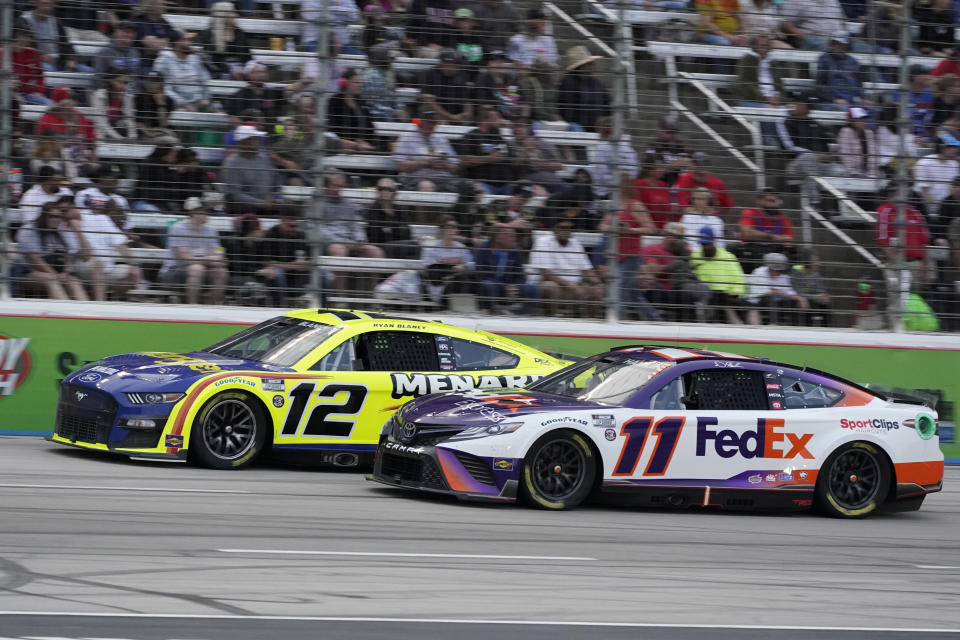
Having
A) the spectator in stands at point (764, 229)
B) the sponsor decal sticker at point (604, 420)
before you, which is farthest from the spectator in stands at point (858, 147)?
the sponsor decal sticker at point (604, 420)

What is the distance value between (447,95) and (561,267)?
2112mm

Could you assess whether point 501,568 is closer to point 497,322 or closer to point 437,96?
point 497,322

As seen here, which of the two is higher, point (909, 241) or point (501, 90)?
point (501, 90)

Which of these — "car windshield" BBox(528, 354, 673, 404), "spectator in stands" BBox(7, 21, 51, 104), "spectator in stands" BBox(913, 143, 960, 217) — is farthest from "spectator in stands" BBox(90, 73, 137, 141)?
"spectator in stands" BBox(913, 143, 960, 217)

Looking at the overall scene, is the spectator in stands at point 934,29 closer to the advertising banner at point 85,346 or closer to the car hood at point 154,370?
the advertising banner at point 85,346

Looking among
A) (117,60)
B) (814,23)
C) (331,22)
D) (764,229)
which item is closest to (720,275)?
(764,229)

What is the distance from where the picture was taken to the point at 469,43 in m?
13.6

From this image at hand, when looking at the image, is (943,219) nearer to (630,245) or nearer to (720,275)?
(720,275)

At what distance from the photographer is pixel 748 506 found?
32.3 feet

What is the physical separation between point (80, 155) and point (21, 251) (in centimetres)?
108

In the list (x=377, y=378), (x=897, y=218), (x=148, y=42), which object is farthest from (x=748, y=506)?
(x=148, y=42)

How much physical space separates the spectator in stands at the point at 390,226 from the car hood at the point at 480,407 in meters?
3.28

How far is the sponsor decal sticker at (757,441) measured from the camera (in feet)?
31.6

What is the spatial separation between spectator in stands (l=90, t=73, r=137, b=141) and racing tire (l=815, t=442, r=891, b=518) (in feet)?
23.7
